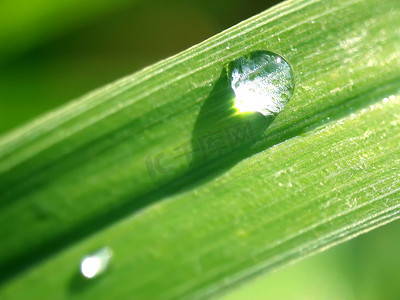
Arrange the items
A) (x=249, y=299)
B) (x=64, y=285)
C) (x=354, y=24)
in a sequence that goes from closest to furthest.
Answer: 1. (x=64, y=285)
2. (x=354, y=24)
3. (x=249, y=299)

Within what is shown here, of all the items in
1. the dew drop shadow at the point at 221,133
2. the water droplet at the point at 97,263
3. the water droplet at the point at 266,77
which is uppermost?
the water droplet at the point at 266,77

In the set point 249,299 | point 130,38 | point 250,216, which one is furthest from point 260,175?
point 130,38

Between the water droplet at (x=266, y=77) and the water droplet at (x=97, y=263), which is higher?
the water droplet at (x=266, y=77)

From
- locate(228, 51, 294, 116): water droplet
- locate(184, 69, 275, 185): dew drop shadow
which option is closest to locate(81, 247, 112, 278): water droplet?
locate(184, 69, 275, 185): dew drop shadow

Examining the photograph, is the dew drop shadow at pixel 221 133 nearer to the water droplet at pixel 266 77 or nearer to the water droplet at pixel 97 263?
the water droplet at pixel 266 77

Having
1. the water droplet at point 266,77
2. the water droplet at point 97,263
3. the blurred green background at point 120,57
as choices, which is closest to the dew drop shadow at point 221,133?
the water droplet at point 266,77

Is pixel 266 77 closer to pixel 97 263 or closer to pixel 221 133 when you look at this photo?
pixel 221 133

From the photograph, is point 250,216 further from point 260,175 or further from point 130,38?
point 130,38
